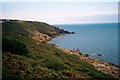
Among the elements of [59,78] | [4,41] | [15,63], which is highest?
[4,41]

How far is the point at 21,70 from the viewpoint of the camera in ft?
94.5

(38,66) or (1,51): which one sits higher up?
(1,51)

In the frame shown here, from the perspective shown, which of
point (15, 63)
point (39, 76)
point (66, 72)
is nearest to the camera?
point (39, 76)

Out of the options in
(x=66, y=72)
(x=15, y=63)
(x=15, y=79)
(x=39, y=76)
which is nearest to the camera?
(x=15, y=79)

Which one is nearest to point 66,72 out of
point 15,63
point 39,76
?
point 39,76

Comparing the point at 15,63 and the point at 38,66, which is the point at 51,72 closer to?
the point at 38,66

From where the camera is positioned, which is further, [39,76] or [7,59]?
[7,59]

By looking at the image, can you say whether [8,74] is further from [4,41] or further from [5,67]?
[4,41]

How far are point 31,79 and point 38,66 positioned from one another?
516 centimetres

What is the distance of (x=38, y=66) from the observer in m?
31.9

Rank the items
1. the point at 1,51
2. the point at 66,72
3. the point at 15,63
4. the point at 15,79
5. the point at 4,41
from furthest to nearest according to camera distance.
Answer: the point at 4,41
the point at 1,51
the point at 66,72
the point at 15,63
the point at 15,79

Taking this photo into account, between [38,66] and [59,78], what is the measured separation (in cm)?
434

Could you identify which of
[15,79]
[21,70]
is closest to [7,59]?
[21,70]

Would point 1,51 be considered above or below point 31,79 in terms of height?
above
